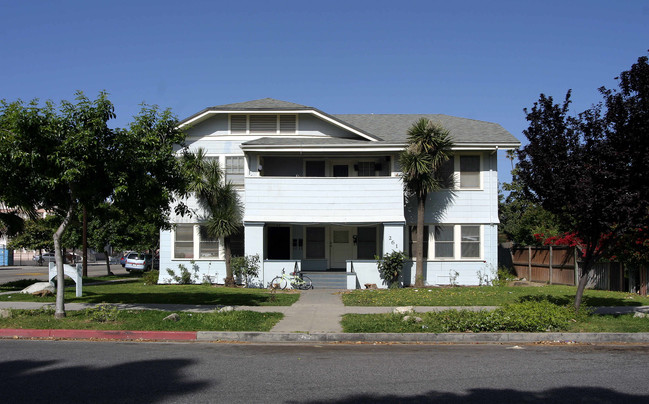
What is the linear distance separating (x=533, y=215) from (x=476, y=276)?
28.2ft

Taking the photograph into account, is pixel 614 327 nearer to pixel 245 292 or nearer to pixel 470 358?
pixel 470 358

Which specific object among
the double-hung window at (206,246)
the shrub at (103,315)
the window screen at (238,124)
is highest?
the window screen at (238,124)

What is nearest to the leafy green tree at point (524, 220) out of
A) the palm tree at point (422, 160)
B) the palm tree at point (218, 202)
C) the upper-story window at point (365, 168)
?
the palm tree at point (422, 160)

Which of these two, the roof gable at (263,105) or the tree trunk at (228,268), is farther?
the roof gable at (263,105)

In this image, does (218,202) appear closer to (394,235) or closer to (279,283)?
(279,283)

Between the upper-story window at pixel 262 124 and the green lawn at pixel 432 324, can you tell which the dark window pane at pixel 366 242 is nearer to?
the upper-story window at pixel 262 124

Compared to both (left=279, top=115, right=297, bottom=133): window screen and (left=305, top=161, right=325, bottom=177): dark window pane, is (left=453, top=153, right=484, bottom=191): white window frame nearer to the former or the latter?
(left=305, top=161, right=325, bottom=177): dark window pane

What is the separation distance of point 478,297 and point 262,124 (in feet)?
37.7

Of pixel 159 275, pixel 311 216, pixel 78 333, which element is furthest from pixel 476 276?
pixel 78 333

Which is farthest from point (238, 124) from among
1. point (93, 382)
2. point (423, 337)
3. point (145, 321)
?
point (93, 382)

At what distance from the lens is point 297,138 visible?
23.4 meters

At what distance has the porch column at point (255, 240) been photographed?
71.1 feet

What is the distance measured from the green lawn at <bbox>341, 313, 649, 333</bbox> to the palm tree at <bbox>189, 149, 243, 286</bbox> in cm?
956

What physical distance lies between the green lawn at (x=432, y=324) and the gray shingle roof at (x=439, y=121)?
11.0 metres
